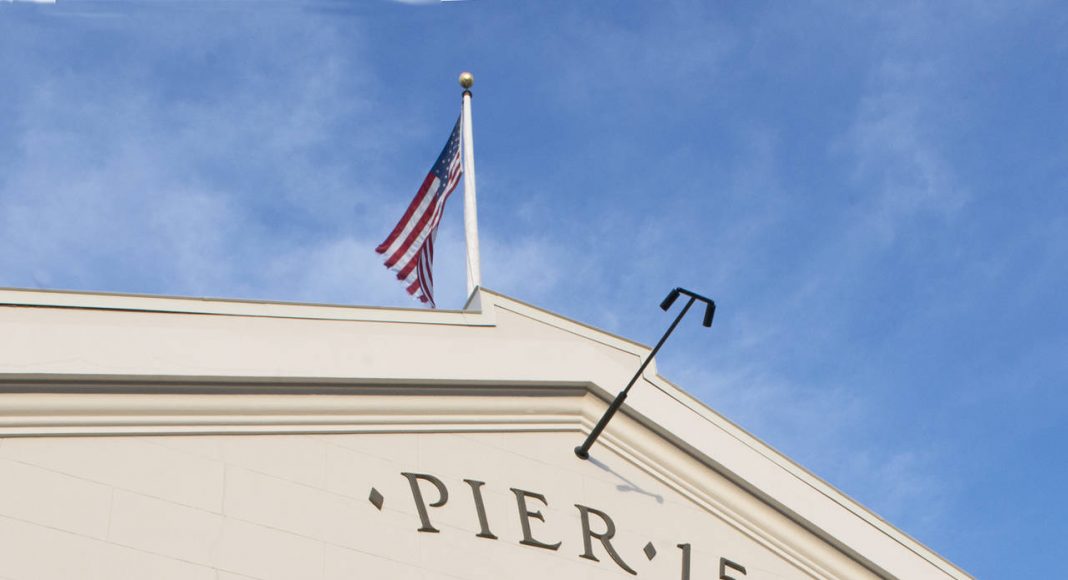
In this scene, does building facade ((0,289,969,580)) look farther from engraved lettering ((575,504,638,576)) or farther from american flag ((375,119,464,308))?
american flag ((375,119,464,308))

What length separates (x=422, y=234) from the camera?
66.7 ft

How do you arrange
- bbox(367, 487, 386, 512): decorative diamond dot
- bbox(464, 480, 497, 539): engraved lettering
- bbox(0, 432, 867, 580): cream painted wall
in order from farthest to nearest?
bbox(464, 480, 497, 539): engraved lettering < bbox(367, 487, 386, 512): decorative diamond dot < bbox(0, 432, 867, 580): cream painted wall

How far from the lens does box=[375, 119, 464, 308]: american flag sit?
2006 centimetres

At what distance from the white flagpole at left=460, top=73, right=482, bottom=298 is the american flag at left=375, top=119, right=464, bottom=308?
10.6 inches

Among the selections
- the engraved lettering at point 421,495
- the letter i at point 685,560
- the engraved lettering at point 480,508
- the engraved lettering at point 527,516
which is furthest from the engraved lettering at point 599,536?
the engraved lettering at point 421,495

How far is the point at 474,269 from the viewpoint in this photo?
19.4 meters

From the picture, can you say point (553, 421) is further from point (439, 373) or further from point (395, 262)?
point (395, 262)

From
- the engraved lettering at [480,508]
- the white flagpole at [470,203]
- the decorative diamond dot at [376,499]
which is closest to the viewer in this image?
the decorative diamond dot at [376,499]

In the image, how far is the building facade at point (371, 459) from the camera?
43.1ft

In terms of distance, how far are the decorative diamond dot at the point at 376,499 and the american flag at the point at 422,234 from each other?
5810 mm

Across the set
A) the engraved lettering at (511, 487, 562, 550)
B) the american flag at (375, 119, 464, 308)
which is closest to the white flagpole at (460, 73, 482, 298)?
the american flag at (375, 119, 464, 308)

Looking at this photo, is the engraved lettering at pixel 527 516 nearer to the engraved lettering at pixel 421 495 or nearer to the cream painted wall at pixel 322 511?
the cream painted wall at pixel 322 511

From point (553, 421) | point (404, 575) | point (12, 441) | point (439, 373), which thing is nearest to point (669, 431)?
point (553, 421)

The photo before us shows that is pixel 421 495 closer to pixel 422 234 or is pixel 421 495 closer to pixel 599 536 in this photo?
pixel 599 536
